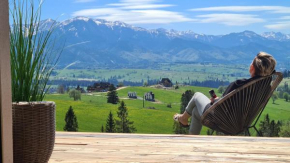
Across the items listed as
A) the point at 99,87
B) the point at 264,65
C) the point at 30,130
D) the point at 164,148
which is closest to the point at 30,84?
the point at 30,130

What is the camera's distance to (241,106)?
4180 mm

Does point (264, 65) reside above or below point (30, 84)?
above

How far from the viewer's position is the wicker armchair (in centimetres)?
411

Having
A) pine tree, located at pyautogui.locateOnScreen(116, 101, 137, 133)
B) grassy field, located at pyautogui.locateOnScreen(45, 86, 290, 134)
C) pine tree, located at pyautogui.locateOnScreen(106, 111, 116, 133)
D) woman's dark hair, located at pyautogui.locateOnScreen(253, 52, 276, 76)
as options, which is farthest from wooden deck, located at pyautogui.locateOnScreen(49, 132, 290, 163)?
grassy field, located at pyautogui.locateOnScreen(45, 86, 290, 134)

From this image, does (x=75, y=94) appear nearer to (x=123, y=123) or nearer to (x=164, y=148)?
(x=123, y=123)

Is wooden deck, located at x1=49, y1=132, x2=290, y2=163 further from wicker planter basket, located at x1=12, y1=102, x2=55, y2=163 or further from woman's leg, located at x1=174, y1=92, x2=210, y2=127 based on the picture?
wicker planter basket, located at x1=12, y1=102, x2=55, y2=163

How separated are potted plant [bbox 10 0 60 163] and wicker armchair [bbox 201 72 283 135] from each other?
76.8 inches

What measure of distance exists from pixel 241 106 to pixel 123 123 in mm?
3903

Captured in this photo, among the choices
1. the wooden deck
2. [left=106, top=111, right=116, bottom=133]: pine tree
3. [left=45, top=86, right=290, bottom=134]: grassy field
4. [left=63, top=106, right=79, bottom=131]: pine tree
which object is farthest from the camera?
[left=45, top=86, right=290, bottom=134]: grassy field

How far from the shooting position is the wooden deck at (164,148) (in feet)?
10.6

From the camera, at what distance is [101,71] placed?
9725cm

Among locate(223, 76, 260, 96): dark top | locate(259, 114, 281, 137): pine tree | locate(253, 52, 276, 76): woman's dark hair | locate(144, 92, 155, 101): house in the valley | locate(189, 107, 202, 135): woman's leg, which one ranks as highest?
locate(253, 52, 276, 76): woman's dark hair

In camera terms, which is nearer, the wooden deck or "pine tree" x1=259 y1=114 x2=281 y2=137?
the wooden deck

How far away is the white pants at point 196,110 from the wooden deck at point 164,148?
1.15 ft
